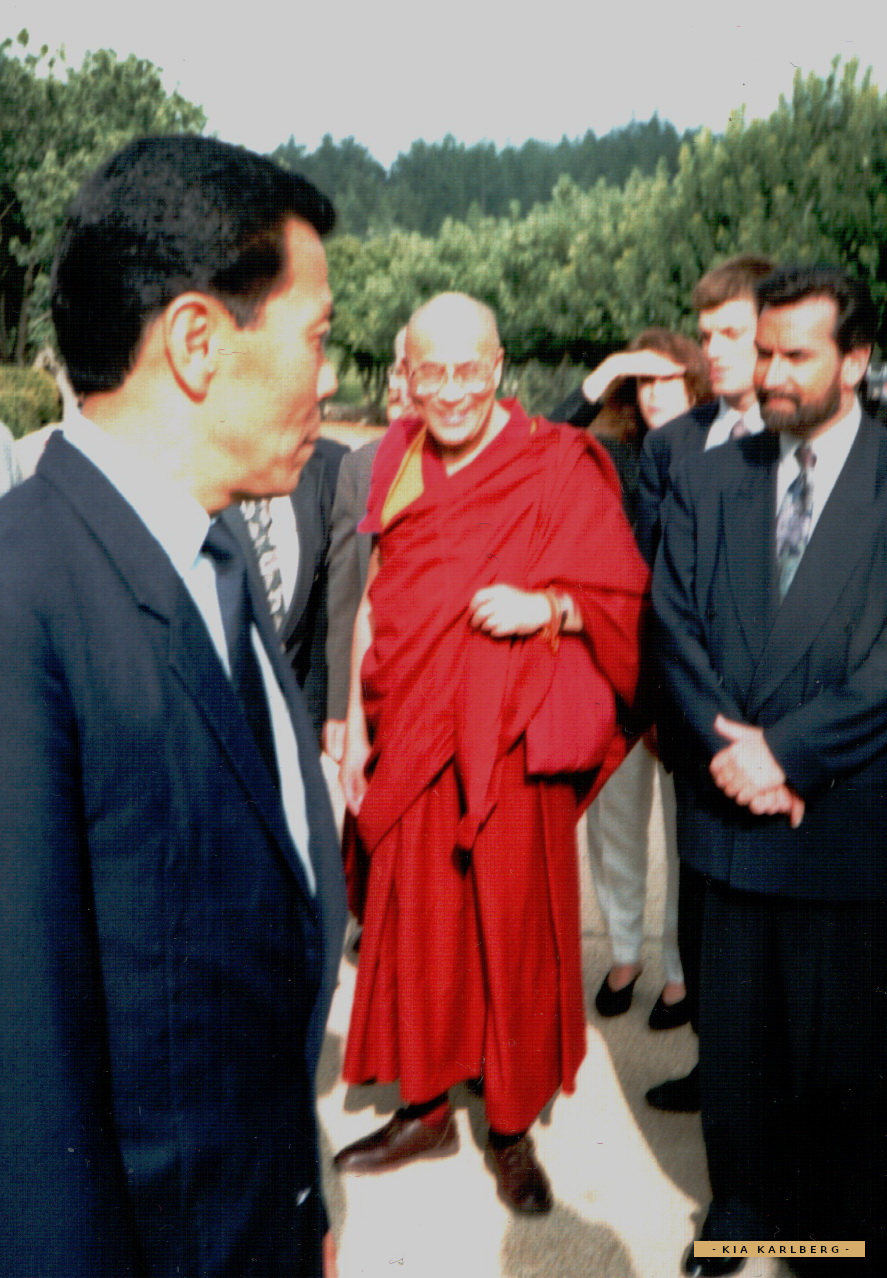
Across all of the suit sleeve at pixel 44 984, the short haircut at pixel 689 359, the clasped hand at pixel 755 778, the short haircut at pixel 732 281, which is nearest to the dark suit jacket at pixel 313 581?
the short haircut at pixel 689 359

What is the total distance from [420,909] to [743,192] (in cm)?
2205

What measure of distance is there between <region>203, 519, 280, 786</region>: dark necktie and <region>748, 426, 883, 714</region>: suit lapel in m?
1.34

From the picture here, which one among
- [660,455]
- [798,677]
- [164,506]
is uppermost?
[164,506]

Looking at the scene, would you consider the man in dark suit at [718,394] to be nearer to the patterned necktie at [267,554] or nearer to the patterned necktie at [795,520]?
the patterned necktie at [795,520]

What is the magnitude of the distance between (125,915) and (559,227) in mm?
40148

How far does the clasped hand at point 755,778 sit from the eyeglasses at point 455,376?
41.1 inches

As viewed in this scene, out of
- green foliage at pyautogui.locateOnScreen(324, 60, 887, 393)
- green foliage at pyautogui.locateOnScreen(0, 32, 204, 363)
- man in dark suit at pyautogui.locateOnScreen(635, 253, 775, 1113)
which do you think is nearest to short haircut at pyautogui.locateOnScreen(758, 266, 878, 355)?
man in dark suit at pyautogui.locateOnScreen(635, 253, 775, 1113)

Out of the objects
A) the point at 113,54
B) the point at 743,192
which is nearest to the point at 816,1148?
the point at 743,192

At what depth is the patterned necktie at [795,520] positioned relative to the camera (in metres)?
2.32

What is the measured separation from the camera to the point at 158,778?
0.95m

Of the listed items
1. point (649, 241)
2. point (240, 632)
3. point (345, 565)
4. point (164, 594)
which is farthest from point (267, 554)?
point (649, 241)

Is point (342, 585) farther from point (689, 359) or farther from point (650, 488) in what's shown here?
point (689, 359)

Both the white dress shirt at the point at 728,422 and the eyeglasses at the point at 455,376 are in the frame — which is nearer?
the eyeglasses at the point at 455,376

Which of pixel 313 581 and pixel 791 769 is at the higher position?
pixel 313 581
